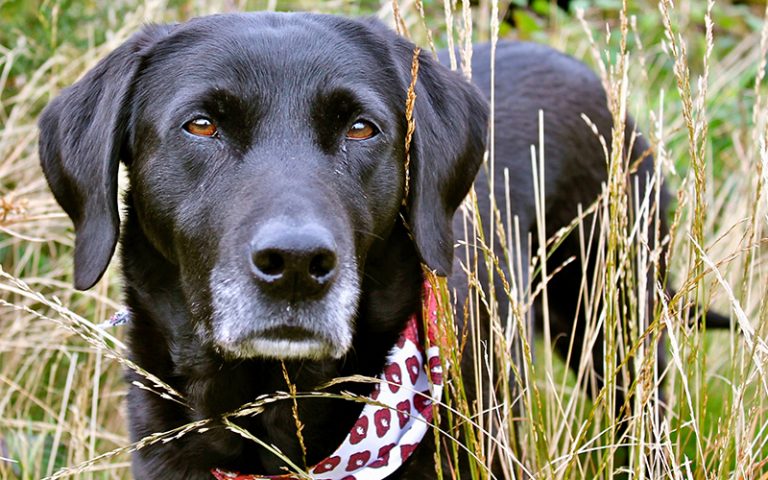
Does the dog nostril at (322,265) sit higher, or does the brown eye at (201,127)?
the brown eye at (201,127)

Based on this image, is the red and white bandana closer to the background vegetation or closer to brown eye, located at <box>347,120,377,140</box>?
the background vegetation

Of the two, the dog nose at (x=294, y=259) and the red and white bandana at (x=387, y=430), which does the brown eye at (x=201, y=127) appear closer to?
the dog nose at (x=294, y=259)

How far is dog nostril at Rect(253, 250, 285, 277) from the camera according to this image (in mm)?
2254

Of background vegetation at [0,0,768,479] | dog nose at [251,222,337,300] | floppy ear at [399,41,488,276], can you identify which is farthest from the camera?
floppy ear at [399,41,488,276]

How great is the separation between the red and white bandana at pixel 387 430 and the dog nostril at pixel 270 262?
531 millimetres

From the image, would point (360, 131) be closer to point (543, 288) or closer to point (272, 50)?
point (272, 50)

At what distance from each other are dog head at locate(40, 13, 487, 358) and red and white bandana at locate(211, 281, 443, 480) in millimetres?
292

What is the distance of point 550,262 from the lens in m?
4.33

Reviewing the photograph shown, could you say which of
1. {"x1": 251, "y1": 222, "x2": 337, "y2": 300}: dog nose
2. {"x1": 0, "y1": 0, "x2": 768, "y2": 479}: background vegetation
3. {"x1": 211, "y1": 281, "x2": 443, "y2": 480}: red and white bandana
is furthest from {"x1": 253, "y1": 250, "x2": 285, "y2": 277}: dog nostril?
{"x1": 211, "y1": 281, "x2": 443, "y2": 480}: red and white bandana

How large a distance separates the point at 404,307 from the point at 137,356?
76cm

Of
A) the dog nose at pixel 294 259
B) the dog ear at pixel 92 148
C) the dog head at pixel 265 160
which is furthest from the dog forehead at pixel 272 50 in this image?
the dog nose at pixel 294 259

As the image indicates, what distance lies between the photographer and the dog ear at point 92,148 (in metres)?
2.71

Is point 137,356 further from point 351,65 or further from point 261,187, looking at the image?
point 351,65

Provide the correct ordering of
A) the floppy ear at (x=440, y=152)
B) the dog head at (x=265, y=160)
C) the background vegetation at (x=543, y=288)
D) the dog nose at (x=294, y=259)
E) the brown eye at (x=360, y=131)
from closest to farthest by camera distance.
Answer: the dog nose at (x=294, y=259) < the dog head at (x=265, y=160) < the background vegetation at (x=543, y=288) < the brown eye at (x=360, y=131) < the floppy ear at (x=440, y=152)
